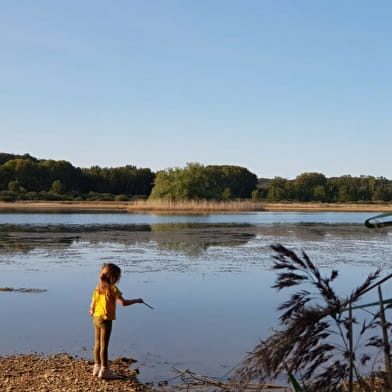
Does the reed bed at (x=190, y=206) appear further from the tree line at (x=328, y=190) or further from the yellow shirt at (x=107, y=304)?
the yellow shirt at (x=107, y=304)

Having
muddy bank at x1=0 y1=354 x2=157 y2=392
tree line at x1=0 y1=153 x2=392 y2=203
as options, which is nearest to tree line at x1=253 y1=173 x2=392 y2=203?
tree line at x1=0 y1=153 x2=392 y2=203

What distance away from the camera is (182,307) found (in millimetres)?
9734

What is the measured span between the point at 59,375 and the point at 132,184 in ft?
359

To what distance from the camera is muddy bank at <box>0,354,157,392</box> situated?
5574 mm

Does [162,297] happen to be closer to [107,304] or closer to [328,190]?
[107,304]

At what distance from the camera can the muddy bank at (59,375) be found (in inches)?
219

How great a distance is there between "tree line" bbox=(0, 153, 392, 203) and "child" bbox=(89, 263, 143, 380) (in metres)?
83.3

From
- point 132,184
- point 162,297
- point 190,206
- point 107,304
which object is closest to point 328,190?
point 132,184

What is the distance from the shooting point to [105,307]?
5.79 metres

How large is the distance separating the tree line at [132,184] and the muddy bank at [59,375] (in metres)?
82.9

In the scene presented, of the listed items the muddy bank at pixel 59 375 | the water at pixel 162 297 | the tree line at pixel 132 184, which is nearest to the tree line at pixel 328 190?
the tree line at pixel 132 184

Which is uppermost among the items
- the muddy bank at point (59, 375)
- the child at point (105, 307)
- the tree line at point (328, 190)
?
the tree line at point (328, 190)

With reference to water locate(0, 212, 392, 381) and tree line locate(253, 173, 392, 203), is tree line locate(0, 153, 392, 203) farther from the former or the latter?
water locate(0, 212, 392, 381)

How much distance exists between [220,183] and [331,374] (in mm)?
123301
